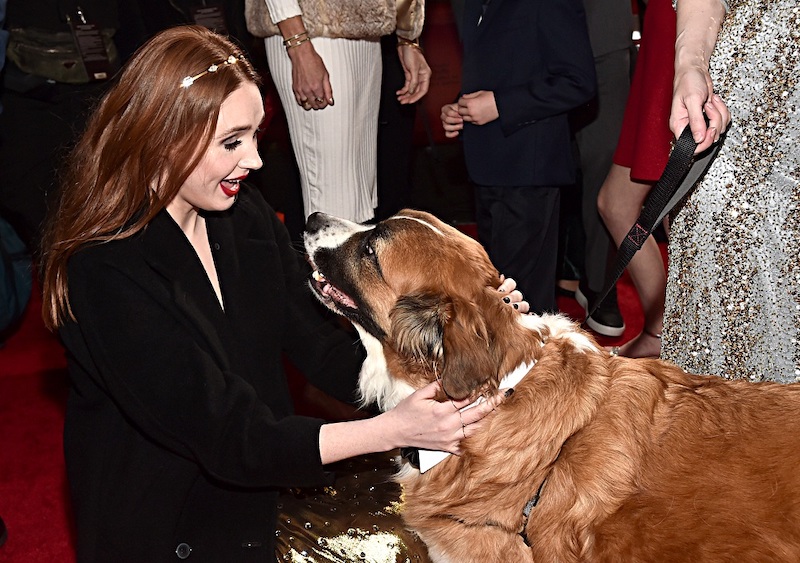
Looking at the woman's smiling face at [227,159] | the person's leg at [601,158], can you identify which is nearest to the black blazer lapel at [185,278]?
the woman's smiling face at [227,159]

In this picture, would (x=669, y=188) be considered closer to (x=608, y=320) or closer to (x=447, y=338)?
(x=447, y=338)

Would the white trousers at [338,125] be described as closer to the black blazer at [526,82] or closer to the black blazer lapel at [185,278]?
the black blazer at [526,82]

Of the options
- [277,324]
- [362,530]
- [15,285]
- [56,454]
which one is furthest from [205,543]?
[15,285]

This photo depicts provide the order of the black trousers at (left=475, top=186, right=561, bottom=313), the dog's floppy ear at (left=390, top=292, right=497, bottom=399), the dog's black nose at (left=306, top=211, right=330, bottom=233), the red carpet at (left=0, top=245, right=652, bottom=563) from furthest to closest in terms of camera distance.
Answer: the black trousers at (left=475, top=186, right=561, bottom=313)
the red carpet at (left=0, top=245, right=652, bottom=563)
the dog's black nose at (left=306, top=211, right=330, bottom=233)
the dog's floppy ear at (left=390, top=292, right=497, bottom=399)

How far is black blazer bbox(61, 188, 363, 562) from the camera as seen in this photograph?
7.13 feet

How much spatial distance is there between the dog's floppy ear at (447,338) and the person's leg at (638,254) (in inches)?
80.0

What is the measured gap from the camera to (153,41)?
2316 mm

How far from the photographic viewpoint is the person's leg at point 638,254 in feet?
13.0

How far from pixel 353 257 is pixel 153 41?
0.86 metres

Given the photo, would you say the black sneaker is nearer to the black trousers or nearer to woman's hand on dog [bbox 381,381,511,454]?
the black trousers

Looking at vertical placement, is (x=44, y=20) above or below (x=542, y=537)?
above

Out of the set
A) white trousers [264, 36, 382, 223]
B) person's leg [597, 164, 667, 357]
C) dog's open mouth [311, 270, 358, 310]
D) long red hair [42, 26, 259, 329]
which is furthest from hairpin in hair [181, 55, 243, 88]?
person's leg [597, 164, 667, 357]

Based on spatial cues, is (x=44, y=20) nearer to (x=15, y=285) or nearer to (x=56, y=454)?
(x=15, y=285)

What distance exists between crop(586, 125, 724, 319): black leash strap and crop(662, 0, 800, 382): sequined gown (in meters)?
0.11
